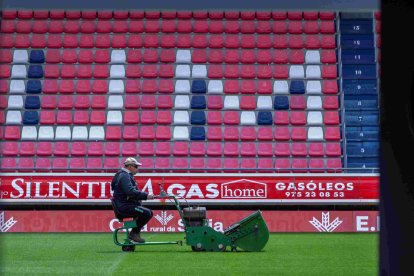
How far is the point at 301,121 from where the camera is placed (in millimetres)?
20062

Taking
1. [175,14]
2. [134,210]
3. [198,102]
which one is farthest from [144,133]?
[134,210]

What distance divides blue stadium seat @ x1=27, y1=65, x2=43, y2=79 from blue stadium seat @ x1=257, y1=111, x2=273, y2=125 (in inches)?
220

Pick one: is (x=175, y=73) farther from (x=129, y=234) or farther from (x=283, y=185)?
(x=129, y=234)

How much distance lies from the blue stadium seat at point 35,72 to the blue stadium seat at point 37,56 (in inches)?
9.0

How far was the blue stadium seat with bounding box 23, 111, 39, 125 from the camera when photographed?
1991 cm

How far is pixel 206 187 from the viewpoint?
17703 millimetres

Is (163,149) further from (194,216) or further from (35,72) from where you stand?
(194,216)

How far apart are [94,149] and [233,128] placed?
11.0 feet

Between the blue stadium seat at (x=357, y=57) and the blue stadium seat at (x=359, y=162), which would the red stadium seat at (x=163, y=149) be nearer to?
the blue stadium seat at (x=359, y=162)

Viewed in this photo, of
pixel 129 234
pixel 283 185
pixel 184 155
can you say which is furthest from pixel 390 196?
pixel 184 155

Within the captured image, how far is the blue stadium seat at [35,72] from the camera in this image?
68.0 ft

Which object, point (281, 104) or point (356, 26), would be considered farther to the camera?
point (356, 26)

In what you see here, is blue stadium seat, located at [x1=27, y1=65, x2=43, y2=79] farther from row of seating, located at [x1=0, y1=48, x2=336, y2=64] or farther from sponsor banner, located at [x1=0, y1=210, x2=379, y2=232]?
sponsor banner, located at [x1=0, y1=210, x2=379, y2=232]

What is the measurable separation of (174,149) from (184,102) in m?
1.33
